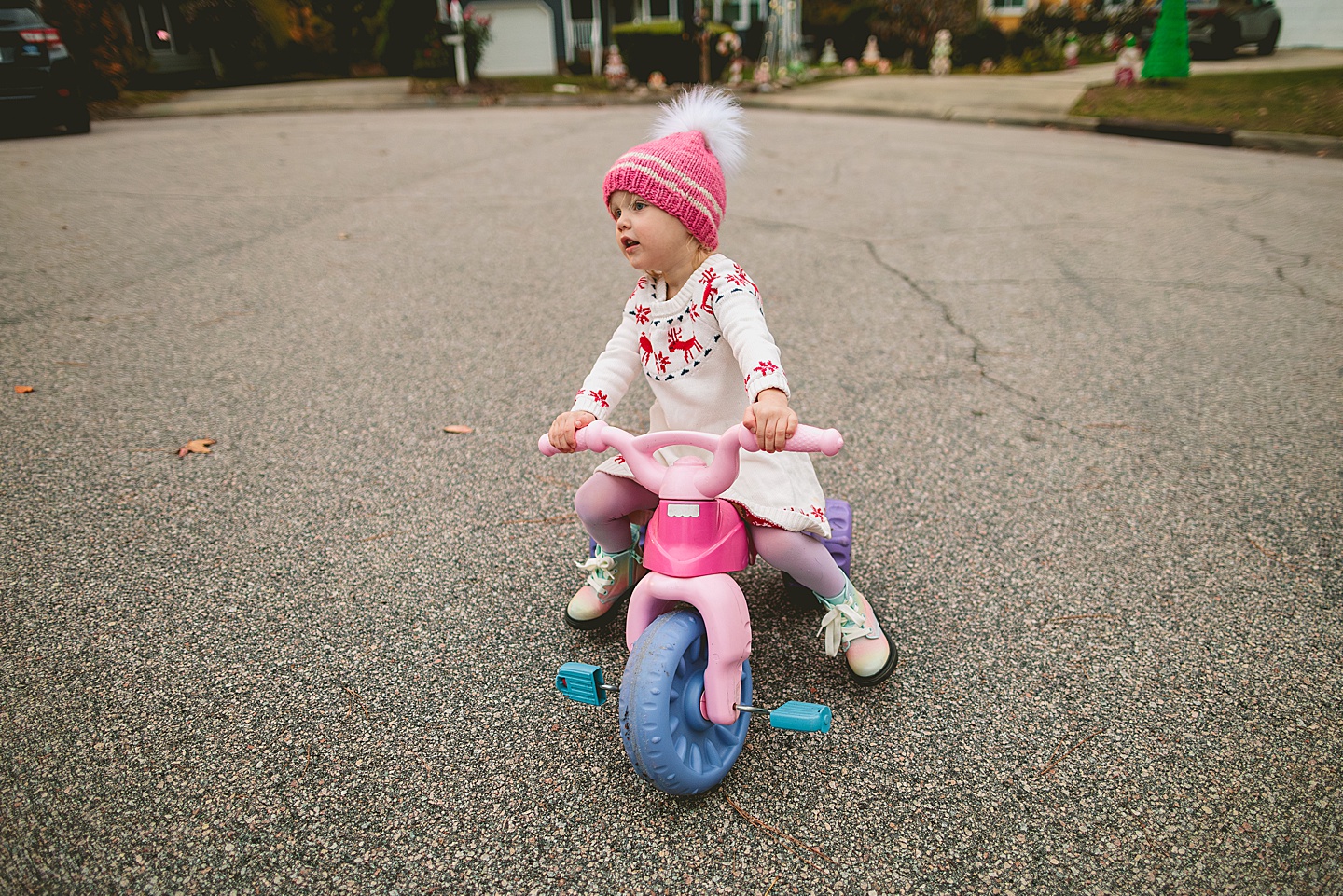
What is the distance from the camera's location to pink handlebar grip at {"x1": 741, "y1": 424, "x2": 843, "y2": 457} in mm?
1532

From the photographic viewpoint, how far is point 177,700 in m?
1.90

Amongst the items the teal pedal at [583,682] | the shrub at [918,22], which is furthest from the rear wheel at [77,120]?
the shrub at [918,22]

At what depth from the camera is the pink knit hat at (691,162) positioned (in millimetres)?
1806

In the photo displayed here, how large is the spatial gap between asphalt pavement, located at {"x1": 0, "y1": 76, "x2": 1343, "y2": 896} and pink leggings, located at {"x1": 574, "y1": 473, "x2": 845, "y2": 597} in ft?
0.88

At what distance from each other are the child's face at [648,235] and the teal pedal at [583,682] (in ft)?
2.86

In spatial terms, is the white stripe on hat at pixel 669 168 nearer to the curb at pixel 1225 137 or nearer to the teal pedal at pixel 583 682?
the teal pedal at pixel 583 682

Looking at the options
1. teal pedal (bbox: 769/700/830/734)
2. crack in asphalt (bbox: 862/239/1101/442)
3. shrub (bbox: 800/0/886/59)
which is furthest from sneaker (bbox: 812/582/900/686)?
shrub (bbox: 800/0/886/59)

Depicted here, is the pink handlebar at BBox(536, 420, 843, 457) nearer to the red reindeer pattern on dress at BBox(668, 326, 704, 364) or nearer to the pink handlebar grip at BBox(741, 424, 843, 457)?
the pink handlebar grip at BBox(741, 424, 843, 457)

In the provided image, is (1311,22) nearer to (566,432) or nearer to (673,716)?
(566,432)

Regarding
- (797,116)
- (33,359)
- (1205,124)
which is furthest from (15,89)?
(1205,124)

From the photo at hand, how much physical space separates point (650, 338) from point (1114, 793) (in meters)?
1.38

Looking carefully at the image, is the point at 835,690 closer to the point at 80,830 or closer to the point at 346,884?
the point at 346,884

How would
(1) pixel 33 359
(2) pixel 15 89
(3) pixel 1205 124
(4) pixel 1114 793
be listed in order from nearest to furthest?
(4) pixel 1114 793 → (1) pixel 33 359 → (2) pixel 15 89 → (3) pixel 1205 124

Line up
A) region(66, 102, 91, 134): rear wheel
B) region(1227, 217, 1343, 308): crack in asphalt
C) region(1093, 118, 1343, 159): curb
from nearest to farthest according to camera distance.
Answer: region(1227, 217, 1343, 308): crack in asphalt < region(1093, 118, 1343, 159): curb < region(66, 102, 91, 134): rear wheel
